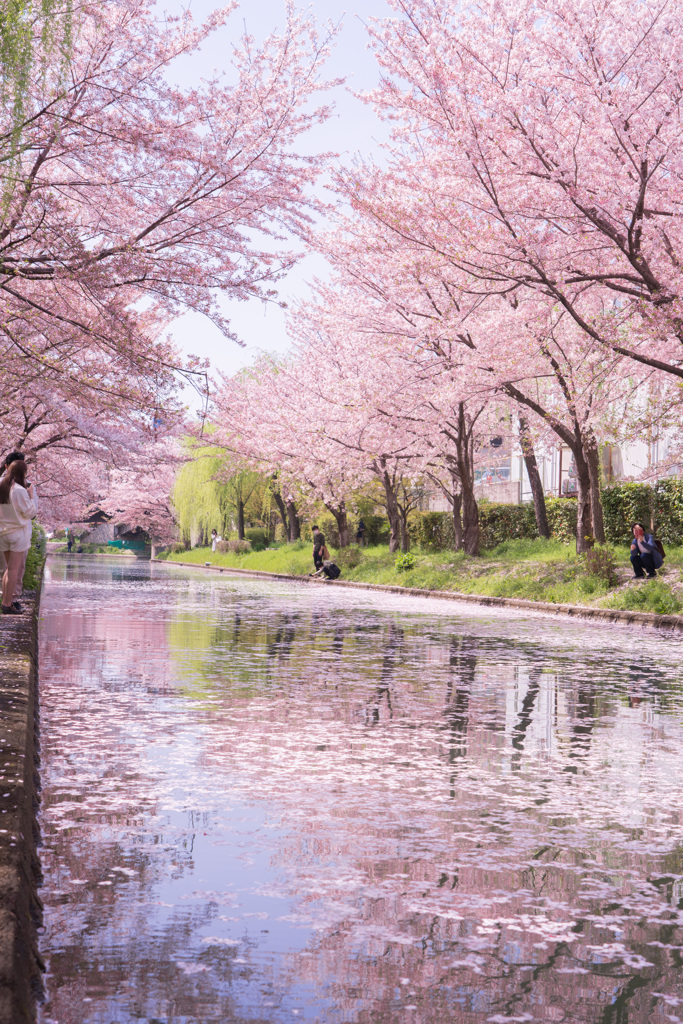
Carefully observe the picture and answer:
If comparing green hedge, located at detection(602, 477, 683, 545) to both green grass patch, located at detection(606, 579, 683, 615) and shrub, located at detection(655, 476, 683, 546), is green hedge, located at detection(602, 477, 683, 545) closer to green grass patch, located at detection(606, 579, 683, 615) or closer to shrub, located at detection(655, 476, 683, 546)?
shrub, located at detection(655, 476, 683, 546)

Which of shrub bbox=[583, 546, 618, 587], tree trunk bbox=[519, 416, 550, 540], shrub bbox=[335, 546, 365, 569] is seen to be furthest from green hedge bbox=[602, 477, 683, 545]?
shrub bbox=[335, 546, 365, 569]

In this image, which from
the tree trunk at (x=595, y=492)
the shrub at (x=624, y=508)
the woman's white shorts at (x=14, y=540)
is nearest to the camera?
the woman's white shorts at (x=14, y=540)

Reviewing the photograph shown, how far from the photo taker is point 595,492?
28.7 m

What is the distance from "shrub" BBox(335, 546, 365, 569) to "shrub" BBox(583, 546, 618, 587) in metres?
18.1

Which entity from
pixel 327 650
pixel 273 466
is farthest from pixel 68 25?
pixel 273 466

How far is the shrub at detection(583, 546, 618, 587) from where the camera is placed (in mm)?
24531

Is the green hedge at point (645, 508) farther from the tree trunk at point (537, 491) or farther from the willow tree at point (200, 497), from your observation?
the willow tree at point (200, 497)

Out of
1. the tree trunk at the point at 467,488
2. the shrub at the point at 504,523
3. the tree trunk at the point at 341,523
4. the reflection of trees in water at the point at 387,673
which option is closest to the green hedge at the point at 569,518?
the shrub at the point at 504,523

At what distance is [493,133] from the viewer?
1797 centimetres

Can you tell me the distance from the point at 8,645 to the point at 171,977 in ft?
24.4

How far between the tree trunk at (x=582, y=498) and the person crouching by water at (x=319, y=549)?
Result: 14.1 metres

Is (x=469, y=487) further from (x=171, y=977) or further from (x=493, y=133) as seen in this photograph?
(x=171, y=977)

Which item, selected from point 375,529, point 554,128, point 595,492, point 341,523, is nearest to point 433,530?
point 341,523

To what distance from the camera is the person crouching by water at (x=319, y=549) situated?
41438 mm
